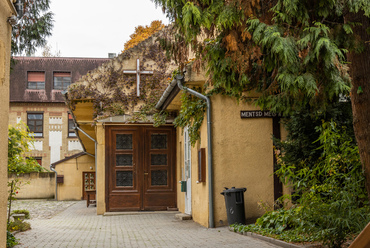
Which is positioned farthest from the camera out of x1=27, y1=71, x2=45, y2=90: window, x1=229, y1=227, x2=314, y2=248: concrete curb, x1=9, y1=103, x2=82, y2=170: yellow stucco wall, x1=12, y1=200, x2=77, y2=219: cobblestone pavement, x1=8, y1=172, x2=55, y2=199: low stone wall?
x1=27, y1=71, x2=45, y2=90: window

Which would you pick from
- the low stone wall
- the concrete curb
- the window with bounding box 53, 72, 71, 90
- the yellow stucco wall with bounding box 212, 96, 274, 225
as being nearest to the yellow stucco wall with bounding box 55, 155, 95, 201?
the low stone wall

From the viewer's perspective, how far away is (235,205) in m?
10.4

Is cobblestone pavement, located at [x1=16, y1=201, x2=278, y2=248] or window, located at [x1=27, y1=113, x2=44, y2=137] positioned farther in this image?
window, located at [x1=27, y1=113, x2=44, y2=137]

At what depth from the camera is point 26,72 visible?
37.8 meters

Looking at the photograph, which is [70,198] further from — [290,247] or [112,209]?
[290,247]

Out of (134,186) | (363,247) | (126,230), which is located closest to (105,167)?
(134,186)

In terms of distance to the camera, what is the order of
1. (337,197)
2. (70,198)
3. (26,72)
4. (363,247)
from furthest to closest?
1. (26,72)
2. (70,198)
3. (337,197)
4. (363,247)

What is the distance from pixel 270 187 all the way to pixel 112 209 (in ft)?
22.0

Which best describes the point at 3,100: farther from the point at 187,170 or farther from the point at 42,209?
the point at 42,209

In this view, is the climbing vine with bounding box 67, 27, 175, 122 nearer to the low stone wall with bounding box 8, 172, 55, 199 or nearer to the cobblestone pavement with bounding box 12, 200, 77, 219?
the cobblestone pavement with bounding box 12, 200, 77, 219

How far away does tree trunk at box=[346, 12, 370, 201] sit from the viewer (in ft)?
21.2

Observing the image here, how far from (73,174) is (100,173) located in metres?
16.5

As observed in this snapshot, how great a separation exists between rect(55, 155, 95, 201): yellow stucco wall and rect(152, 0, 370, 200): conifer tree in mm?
26149

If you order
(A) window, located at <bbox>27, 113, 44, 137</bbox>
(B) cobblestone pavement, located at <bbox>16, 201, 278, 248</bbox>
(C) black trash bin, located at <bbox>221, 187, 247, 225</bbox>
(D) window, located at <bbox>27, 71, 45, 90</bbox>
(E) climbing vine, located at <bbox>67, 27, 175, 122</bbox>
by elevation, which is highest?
(D) window, located at <bbox>27, 71, 45, 90</bbox>
